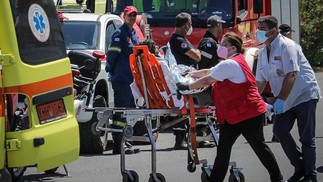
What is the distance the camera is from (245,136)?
9.40m

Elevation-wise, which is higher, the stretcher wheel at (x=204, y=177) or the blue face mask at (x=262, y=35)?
the blue face mask at (x=262, y=35)

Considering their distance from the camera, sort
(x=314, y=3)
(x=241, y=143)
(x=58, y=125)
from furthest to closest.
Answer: (x=314, y=3) < (x=241, y=143) < (x=58, y=125)

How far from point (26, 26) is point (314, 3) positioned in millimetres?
23264

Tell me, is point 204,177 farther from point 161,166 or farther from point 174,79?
point 161,166

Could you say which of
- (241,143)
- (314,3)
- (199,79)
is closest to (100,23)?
(241,143)

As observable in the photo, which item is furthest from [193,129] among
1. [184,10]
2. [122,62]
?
[184,10]

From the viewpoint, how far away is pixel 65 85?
8633 mm

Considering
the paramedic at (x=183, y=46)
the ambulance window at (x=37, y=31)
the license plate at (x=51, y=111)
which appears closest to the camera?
the ambulance window at (x=37, y=31)

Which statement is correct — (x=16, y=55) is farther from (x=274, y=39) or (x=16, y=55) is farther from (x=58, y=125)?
(x=274, y=39)

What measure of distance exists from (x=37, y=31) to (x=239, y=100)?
216 cm

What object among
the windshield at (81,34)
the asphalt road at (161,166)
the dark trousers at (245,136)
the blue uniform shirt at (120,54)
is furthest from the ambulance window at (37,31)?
the windshield at (81,34)

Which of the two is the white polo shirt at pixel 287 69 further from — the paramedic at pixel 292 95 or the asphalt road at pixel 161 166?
the asphalt road at pixel 161 166

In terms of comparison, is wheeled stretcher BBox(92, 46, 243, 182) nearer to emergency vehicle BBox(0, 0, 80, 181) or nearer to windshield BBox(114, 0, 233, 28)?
emergency vehicle BBox(0, 0, 80, 181)

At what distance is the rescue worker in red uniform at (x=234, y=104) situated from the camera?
30.3 ft
